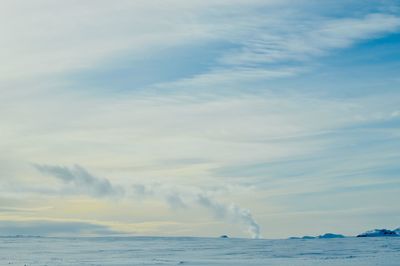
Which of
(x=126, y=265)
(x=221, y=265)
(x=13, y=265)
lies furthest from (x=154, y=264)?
(x=13, y=265)

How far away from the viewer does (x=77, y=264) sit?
197 feet

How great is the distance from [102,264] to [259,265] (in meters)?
15.5

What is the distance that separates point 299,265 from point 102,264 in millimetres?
19233

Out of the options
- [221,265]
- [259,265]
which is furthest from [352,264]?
[221,265]

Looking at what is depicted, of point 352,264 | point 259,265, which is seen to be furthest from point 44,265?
point 352,264

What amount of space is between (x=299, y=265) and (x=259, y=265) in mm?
3790

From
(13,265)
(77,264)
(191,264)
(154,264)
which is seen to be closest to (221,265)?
(191,264)

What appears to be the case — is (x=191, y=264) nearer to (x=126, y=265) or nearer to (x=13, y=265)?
(x=126, y=265)

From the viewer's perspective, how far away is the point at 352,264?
5728cm

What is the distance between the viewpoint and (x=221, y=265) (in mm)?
57906

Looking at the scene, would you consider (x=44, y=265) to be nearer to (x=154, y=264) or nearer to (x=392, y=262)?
(x=154, y=264)

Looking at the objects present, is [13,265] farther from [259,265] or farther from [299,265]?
[299,265]

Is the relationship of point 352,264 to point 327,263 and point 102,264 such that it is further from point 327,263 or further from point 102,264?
point 102,264

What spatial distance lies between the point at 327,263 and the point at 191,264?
528 inches
